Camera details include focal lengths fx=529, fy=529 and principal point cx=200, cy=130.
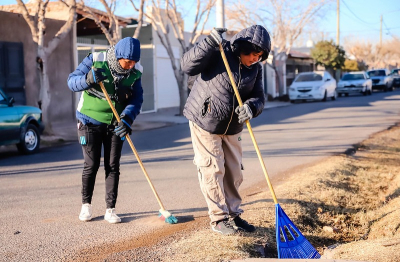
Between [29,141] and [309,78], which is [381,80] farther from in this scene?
[29,141]

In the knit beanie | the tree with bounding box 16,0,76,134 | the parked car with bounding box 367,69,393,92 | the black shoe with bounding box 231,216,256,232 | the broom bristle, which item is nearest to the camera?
the black shoe with bounding box 231,216,256,232

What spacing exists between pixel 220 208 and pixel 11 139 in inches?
285

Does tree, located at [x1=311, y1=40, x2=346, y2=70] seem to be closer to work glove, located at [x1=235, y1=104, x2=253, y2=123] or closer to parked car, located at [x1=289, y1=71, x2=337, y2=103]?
parked car, located at [x1=289, y1=71, x2=337, y2=103]

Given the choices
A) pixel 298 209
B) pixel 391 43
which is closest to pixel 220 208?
pixel 298 209

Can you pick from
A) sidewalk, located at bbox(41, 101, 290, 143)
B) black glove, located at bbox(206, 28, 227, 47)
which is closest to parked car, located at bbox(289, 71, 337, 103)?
sidewalk, located at bbox(41, 101, 290, 143)

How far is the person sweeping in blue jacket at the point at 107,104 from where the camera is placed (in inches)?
196

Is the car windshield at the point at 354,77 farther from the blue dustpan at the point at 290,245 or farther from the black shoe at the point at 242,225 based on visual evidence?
the blue dustpan at the point at 290,245

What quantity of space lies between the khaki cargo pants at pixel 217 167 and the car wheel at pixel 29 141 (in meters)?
7.32

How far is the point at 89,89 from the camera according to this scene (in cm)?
514

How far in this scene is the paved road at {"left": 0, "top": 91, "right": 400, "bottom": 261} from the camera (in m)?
4.93

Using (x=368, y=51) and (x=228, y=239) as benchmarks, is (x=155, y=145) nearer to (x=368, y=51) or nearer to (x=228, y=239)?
(x=228, y=239)

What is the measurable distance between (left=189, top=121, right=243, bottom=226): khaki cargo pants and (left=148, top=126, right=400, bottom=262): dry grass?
26cm

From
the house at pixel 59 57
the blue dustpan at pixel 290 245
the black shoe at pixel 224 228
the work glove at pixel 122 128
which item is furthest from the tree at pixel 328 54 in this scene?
the blue dustpan at pixel 290 245

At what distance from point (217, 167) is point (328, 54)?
4012 centimetres
